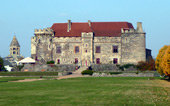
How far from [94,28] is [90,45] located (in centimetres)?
557

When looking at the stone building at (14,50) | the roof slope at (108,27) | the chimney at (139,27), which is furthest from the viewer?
the stone building at (14,50)

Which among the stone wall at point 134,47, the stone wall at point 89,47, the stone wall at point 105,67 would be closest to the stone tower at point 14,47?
the stone wall at point 89,47

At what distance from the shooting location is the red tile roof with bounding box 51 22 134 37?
91625mm

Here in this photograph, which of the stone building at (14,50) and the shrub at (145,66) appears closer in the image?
the shrub at (145,66)

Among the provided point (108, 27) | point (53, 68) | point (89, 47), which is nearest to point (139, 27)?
point (108, 27)

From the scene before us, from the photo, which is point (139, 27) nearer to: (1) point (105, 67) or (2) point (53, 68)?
(1) point (105, 67)

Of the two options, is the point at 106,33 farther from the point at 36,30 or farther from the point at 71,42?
the point at 36,30

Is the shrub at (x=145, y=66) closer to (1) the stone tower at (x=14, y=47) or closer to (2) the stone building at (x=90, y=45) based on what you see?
(2) the stone building at (x=90, y=45)

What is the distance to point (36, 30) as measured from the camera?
93.1 metres

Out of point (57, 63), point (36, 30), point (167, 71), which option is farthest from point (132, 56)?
point (167, 71)

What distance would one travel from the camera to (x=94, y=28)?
94000mm

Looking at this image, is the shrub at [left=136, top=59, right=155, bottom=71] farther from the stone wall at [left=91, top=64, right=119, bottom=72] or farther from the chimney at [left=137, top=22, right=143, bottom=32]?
the chimney at [left=137, top=22, right=143, bottom=32]

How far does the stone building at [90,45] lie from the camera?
8906 centimetres

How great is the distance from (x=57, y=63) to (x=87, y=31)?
10170 millimetres
